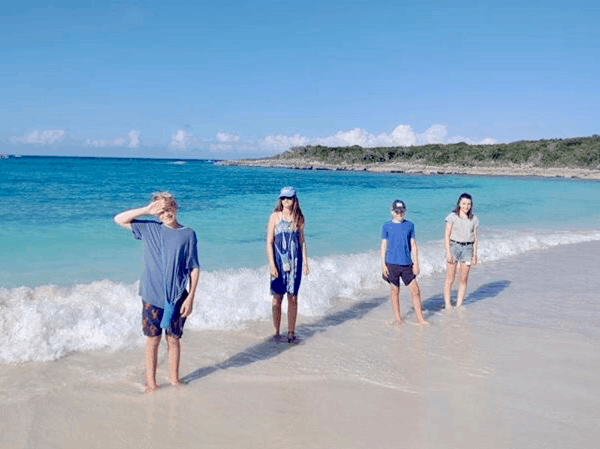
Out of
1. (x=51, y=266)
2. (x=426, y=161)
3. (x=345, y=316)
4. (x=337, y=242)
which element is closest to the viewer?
(x=345, y=316)

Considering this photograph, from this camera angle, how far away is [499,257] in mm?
12695

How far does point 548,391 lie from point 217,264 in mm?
7628

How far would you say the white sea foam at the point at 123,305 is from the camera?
5770 mm

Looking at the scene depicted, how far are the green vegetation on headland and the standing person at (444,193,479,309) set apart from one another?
71.0 m

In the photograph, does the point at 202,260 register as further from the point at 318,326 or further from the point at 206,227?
the point at 206,227

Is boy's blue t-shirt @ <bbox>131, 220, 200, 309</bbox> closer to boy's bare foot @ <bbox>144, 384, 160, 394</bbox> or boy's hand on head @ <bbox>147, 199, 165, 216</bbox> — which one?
boy's hand on head @ <bbox>147, 199, 165, 216</bbox>

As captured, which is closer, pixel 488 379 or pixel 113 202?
pixel 488 379

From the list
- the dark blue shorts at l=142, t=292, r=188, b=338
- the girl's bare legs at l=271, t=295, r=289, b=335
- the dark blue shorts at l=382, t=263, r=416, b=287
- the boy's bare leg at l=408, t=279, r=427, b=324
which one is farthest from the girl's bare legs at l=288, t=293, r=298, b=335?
the dark blue shorts at l=142, t=292, r=188, b=338

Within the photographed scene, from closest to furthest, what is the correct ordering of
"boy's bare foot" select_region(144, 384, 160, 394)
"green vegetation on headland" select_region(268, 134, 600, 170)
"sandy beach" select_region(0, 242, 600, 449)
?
1. "sandy beach" select_region(0, 242, 600, 449)
2. "boy's bare foot" select_region(144, 384, 160, 394)
3. "green vegetation on headland" select_region(268, 134, 600, 170)

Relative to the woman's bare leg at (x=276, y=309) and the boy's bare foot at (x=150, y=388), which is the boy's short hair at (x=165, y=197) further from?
the woman's bare leg at (x=276, y=309)

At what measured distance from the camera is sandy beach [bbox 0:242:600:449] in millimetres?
3938

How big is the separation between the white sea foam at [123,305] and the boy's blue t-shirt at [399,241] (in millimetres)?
1522

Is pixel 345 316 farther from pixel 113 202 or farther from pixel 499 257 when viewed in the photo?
pixel 113 202

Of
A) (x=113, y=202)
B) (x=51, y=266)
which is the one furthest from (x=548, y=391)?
(x=113, y=202)
